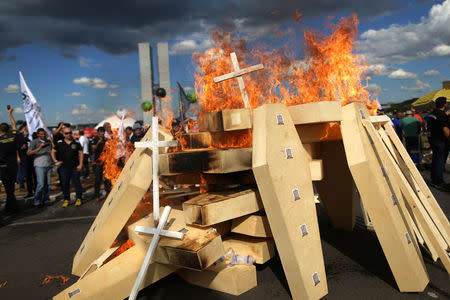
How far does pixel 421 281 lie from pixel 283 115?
94.4 inches

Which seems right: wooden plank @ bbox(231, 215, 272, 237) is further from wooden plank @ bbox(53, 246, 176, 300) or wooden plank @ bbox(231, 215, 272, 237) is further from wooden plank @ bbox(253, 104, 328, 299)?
wooden plank @ bbox(53, 246, 176, 300)

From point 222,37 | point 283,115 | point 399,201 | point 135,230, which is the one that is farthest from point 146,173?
point 399,201

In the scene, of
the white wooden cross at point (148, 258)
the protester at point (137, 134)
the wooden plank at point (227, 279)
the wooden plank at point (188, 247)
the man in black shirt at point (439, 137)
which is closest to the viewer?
the wooden plank at point (188, 247)

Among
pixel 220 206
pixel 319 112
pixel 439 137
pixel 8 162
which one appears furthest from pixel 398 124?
pixel 8 162

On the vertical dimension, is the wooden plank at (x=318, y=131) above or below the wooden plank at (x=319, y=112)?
below

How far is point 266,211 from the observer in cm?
360

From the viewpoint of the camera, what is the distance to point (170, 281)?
13.8 feet

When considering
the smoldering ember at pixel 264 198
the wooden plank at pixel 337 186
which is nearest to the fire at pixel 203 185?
the smoldering ember at pixel 264 198

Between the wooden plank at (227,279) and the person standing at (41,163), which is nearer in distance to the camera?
the wooden plank at (227,279)

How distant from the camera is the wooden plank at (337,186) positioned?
5211mm

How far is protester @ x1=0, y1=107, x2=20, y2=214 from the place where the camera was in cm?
859

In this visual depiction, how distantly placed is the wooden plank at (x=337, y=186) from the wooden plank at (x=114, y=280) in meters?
2.96

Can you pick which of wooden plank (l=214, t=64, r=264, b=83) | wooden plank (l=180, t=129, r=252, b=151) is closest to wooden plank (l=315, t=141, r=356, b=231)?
wooden plank (l=180, t=129, r=252, b=151)

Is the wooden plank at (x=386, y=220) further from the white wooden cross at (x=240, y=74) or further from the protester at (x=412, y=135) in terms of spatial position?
the protester at (x=412, y=135)
